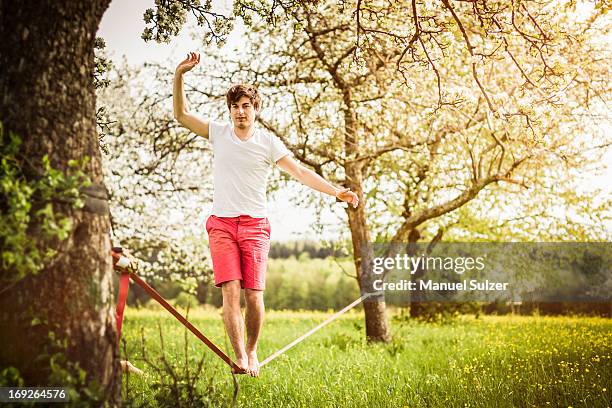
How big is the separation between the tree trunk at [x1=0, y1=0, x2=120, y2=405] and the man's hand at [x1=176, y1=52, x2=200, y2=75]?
1.11 metres

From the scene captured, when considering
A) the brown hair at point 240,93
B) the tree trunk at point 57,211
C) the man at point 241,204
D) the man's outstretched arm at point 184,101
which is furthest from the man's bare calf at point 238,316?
the tree trunk at point 57,211

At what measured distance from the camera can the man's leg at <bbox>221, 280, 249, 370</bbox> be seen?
4.08 m

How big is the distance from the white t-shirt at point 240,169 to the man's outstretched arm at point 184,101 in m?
0.07

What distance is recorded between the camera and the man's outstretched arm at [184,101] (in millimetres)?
3824

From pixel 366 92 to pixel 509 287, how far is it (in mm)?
8044

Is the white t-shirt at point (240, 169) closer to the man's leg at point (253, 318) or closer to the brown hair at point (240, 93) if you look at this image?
the brown hair at point (240, 93)

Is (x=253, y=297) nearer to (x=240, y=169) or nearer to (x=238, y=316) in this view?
(x=238, y=316)

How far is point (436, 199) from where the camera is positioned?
12250 millimetres

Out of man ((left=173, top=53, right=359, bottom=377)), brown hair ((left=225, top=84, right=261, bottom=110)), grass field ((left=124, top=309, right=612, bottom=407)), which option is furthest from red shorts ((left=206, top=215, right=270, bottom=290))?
brown hair ((left=225, top=84, right=261, bottom=110))

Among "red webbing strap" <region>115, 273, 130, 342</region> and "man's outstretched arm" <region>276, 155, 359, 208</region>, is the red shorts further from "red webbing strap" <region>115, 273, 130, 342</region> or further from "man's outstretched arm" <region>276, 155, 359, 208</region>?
A: "red webbing strap" <region>115, 273, 130, 342</region>

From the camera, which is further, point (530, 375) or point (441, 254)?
point (441, 254)

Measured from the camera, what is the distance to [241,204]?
4195 mm

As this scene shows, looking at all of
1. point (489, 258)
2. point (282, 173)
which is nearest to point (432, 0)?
point (282, 173)

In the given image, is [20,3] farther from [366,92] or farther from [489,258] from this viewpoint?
[489,258]
